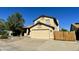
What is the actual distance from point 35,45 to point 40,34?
277 mm

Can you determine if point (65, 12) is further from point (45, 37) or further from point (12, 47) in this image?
point (12, 47)

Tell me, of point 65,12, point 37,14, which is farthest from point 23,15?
point 65,12

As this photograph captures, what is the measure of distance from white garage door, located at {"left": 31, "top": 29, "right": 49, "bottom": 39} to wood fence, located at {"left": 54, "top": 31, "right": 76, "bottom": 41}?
0.61 ft

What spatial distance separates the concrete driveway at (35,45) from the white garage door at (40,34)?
97mm

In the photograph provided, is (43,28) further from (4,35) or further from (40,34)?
(4,35)

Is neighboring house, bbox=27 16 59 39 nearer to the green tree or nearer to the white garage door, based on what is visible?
the white garage door

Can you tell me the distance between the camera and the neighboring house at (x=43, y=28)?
7.43m

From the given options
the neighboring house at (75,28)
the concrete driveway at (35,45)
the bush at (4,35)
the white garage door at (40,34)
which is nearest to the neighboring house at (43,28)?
the white garage door at (40,34)

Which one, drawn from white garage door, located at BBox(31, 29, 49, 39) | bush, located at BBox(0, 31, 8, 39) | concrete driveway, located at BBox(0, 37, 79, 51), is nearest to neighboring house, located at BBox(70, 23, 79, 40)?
concrete driveway, located at BBox(0, 37, 79, 51)

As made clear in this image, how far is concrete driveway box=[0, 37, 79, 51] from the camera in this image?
7.38 metres

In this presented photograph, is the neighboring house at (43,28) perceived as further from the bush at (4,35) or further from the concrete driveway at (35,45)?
the bush at (4,35)
